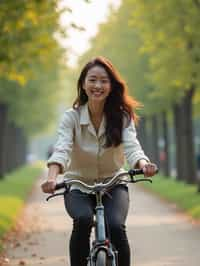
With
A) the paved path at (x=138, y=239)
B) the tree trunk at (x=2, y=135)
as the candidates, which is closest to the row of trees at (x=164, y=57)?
the paved path at (x=138, y=239)

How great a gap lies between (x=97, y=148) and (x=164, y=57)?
58.2ft

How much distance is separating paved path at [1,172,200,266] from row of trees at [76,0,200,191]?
432 centimetres

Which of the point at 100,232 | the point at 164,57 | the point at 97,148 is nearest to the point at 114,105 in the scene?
the point at 97,148

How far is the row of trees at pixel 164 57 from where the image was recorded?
22.4m

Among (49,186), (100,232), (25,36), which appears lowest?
(100,232)

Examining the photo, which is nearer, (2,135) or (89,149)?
(89,149)

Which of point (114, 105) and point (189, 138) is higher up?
point (189, 138)

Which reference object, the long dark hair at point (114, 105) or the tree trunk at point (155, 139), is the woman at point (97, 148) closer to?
the long dark hair at point (114, 105)

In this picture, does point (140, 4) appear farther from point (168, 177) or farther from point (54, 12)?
point (168, 177)

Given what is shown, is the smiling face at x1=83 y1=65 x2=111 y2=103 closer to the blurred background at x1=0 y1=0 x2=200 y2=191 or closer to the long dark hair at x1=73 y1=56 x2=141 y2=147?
the long dark hair at x1=73 y1=56 x2=141 y2=147

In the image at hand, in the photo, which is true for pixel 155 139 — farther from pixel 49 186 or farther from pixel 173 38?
pixel 49 186

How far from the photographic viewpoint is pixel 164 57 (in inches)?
931

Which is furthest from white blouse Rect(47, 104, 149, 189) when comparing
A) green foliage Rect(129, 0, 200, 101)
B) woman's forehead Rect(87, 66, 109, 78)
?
green foliage Rect(129, 0, 200, 101)

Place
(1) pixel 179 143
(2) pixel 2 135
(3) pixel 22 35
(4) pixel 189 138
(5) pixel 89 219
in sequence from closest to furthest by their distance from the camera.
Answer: (5) pixel 89 219 < (3) pixel 22 35 < (4) pixel 189 138 < (1) pixel 179 143 < (2) pixel 2 135
